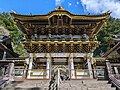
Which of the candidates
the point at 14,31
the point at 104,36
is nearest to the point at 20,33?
the point at 14,31

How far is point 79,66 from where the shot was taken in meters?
14.9

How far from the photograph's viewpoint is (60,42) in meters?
13.7

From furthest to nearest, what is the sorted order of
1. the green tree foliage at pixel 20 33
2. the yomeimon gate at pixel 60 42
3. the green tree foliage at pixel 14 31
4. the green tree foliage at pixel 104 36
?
the green tree foliage at pixel 104 36
the green tree foliage at pixel 20 33
the green tree foliage at pixel 14 31
the yomeimon gate at pixel 60 42

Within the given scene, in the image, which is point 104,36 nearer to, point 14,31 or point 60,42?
point 14,31

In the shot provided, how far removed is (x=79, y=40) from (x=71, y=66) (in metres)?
2.85

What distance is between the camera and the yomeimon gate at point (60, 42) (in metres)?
13.5

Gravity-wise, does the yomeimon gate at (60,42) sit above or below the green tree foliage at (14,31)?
below

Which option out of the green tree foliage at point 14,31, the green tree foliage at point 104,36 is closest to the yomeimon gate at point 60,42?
the green tree foliage at point 14,31

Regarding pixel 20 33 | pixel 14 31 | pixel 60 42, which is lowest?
pixel 60 42

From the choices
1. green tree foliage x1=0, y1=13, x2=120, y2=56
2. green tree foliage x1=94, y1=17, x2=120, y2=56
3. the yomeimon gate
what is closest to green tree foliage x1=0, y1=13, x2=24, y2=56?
green tree foliage x1=0, y1=13, x2=120, y2=56

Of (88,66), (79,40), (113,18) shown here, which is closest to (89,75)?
(88,66)

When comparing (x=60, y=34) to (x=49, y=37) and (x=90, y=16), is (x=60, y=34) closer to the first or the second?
(x=49, y=37)

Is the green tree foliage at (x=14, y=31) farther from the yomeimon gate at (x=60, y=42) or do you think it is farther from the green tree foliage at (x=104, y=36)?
the green tree foliage at (x=104, y=36)

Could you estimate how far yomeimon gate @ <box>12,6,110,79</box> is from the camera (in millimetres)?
13461
